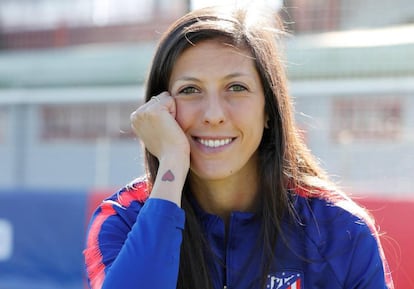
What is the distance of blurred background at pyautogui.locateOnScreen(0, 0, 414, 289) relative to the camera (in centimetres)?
661

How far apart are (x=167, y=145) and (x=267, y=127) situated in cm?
33

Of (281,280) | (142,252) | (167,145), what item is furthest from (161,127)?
(281,280)

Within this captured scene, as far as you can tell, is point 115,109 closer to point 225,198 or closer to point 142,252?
point 225,198

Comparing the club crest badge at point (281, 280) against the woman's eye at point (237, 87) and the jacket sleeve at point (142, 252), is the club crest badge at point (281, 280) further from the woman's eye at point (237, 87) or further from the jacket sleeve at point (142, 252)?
the woman's eye at point (237, 87)

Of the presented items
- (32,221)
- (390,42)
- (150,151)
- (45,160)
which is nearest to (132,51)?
(45,160)

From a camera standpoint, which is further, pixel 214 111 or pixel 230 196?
pixel 230 196

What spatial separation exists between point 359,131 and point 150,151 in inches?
233

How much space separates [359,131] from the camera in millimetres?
8133

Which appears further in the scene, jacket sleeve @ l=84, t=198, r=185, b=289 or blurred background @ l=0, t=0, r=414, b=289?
blurred background @ l=0, t=0, r=414, b=289

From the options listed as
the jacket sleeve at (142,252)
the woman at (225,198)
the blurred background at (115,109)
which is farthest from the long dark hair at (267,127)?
the blurred background at (115,109)

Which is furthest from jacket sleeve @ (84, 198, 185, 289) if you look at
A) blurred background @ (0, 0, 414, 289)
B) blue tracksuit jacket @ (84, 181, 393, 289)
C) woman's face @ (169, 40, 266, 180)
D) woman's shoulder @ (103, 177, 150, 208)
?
blurred background @ (0, 0, 414, 289)

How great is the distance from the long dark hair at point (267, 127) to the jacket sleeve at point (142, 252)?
13cm

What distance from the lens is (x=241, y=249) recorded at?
2314mm

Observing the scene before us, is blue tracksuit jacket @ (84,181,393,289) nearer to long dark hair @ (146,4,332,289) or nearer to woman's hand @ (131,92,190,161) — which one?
long dark hair @ (146,4,332,289)
